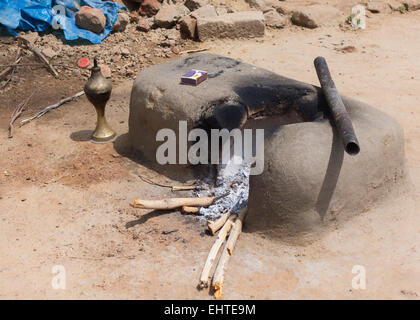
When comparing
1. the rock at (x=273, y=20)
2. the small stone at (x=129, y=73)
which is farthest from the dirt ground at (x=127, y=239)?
the rock at (x=273, y=20)

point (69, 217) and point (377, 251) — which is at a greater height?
point (377, 251)

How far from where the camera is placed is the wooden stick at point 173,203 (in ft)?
15.1

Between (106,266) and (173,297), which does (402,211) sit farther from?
(106,266)

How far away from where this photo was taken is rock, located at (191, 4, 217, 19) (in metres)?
9.28

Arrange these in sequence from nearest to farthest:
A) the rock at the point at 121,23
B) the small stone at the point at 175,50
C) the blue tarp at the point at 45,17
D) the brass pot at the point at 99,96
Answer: the brass pot at the point at 99,96 < the blue tarp at the point at 45,17 < the small stone at the point at 175,50 < the rock at the point at 121,23

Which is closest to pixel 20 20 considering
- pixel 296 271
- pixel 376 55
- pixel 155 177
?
pixel 155 177

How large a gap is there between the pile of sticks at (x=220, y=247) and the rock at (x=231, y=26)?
5.28m

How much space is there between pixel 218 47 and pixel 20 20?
3472mm

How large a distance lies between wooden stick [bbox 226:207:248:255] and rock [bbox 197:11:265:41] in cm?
532

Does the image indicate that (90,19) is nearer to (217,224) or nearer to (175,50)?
(175,50)

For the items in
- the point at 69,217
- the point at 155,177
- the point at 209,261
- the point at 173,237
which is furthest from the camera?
the point at 155,177

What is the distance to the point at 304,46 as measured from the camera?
8953 mm

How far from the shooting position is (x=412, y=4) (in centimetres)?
1043

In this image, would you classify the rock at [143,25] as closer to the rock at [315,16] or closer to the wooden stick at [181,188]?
the rock at [315,16]
